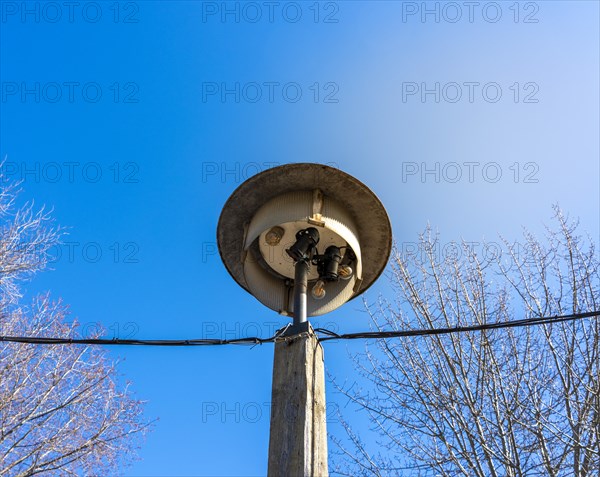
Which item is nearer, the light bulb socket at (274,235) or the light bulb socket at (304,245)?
the light bulb socket at (304,245)

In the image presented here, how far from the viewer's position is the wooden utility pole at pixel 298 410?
2494mm

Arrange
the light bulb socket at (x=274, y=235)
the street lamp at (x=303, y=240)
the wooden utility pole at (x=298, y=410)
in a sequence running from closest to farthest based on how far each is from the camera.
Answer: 1. the wooden utility pole at (x=298, y=410)
2. the street lamp at (x=303, y=240)
3. the light bulb socket at (x=274, y=235)

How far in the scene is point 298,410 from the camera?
2623 mm

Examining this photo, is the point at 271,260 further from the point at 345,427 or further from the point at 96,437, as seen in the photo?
the point at 96,437

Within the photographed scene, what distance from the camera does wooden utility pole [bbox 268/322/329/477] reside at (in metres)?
2.49

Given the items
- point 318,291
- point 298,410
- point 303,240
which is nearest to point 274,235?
point 303,240

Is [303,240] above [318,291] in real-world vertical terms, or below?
above

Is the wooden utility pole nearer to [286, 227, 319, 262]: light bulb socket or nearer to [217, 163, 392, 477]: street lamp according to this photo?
[217, 163, 392, 477]: street lamp

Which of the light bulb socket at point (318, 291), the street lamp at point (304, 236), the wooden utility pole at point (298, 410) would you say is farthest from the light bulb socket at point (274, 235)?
the wooden utility pole at point (298, 410)

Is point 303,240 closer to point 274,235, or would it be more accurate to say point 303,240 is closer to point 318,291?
point 274,235

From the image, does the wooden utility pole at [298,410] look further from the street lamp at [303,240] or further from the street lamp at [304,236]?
the street lamp at [304,236]

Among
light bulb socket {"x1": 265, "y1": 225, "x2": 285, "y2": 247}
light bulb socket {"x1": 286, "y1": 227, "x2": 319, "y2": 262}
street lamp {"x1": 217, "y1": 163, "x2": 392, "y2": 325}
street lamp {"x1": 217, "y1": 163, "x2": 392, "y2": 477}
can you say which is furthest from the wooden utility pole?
light bulb socket {"x1": 265, "y1": 225, "x2": 285, "y2": 247}

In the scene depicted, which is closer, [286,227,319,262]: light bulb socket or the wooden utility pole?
the wooden utility pole

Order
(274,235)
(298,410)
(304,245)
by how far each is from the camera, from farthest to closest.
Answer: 1. (274,235)
2. (304,245)
3. (298,410)
